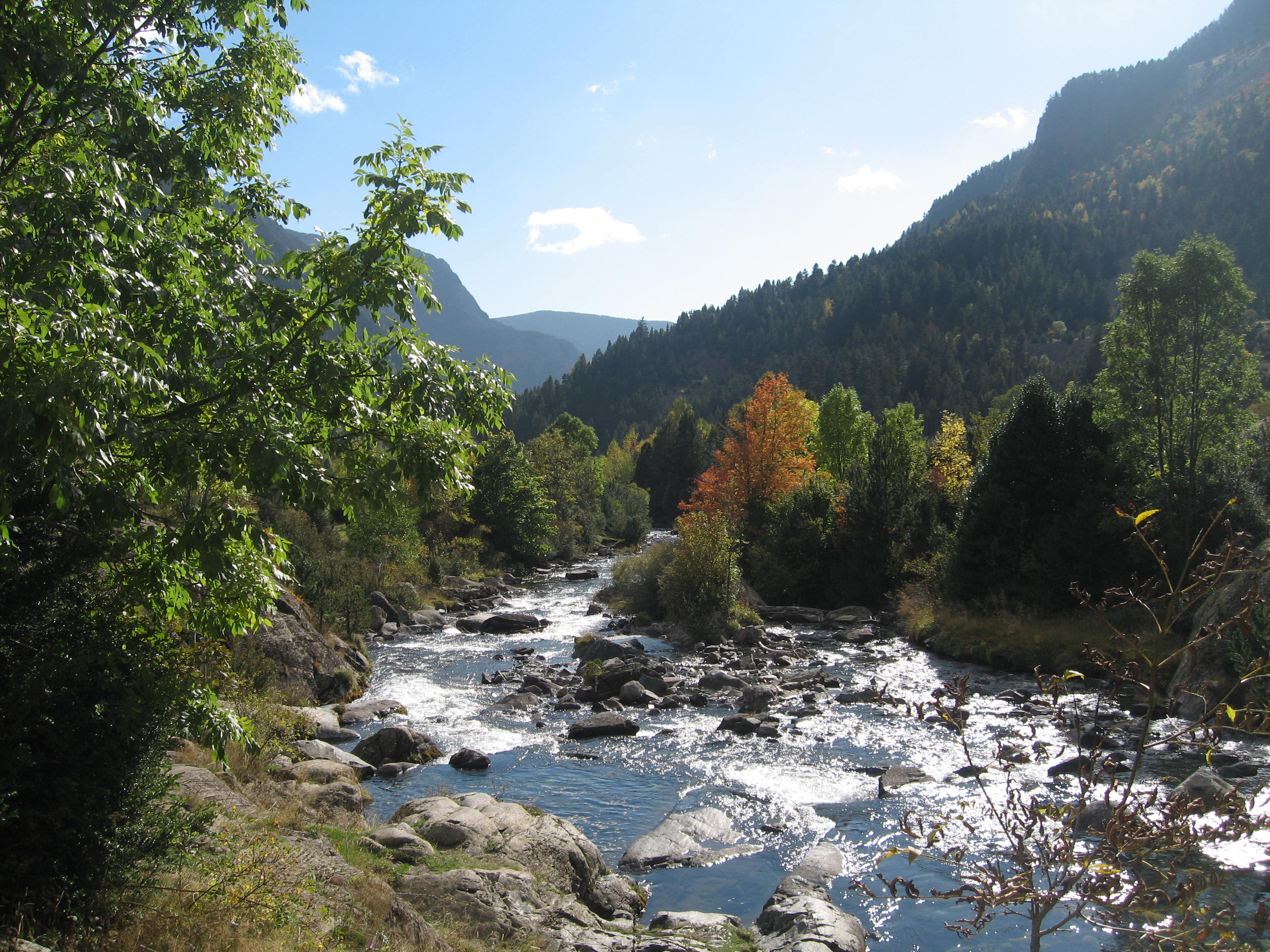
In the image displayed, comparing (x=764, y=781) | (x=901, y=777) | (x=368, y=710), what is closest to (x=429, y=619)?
(x=368, y=710)

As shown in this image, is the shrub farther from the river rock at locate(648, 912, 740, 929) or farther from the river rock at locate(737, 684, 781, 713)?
the river rock at locate(648, 912, 740, 929)

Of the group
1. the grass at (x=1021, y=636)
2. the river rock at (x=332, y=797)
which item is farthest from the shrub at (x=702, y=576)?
the river rock at (x=332, y=797)

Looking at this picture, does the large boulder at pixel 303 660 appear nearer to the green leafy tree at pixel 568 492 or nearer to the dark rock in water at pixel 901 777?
the dark rock in water at pixel 901 777

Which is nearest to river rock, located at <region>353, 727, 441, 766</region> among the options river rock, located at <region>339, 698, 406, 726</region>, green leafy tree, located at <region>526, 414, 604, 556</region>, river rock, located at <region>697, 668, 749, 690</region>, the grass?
river rock, located at <region>339, 698, 406, 726</region>

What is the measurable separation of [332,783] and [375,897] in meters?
5.17

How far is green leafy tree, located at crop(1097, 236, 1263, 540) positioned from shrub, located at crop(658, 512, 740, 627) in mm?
14725

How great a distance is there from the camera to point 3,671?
16.5 feet

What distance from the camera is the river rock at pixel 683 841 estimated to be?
1177cm

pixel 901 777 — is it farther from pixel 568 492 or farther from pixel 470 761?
pixel 568 492

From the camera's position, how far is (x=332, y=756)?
1423cm

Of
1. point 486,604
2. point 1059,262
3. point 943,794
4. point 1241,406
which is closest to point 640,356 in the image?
point 1059,262

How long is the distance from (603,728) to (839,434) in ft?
155

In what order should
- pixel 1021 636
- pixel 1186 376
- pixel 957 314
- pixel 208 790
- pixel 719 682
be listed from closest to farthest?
pixel 208 790 → pixel 719 682 → pixel 1021 636 → pixel 1186 376 → pixel 957 314

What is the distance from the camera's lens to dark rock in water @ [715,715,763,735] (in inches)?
717
